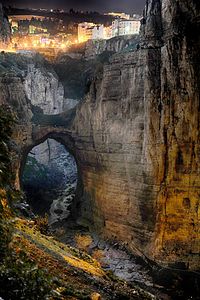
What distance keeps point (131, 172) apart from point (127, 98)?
16.8 ft

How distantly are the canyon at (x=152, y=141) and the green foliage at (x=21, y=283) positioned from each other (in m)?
16.4

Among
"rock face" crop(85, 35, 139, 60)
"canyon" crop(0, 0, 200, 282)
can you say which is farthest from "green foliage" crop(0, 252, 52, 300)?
"rock face" crop(85, 35, 139, 60)

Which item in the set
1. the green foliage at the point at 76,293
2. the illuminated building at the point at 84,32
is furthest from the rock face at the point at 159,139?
the illuminated building at the point at 84,32

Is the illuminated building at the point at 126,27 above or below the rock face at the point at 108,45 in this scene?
above

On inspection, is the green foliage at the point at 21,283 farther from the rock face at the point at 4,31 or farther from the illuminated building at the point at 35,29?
the illuminated building at the point at 35,29

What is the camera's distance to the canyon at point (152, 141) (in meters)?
23.5

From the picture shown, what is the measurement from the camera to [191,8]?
23469 mm

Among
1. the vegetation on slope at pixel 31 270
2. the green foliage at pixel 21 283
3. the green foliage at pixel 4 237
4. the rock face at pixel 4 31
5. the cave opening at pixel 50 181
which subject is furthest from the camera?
the rock face at pixel 4 31

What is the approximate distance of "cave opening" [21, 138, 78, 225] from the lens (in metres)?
37.1

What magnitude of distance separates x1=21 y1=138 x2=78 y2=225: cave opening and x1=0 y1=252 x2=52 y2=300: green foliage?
26712 millimetres

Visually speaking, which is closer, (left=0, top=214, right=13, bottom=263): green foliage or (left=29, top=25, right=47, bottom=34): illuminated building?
(left=0, top=214, right=13, bottom=263): green foliage

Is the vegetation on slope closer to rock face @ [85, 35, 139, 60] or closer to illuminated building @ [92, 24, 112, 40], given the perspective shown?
rock face @ [85, 35, 139, 60]

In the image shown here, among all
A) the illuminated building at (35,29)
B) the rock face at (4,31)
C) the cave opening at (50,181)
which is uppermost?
the illuminated building at (35,29)

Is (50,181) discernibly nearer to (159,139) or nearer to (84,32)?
(159,139)
